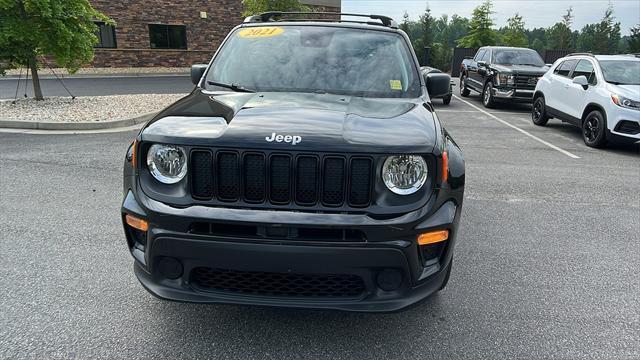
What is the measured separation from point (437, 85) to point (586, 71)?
7478 millimetres

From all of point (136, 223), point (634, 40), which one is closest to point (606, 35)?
point (634, 40)

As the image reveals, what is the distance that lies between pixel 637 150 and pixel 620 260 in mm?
6290

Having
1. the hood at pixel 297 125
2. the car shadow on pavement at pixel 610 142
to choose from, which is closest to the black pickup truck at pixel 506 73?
the car shadow on pavement at pixel 610 142

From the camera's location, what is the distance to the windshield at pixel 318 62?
3.43 meters

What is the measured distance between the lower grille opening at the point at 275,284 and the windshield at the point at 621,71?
8737 mm

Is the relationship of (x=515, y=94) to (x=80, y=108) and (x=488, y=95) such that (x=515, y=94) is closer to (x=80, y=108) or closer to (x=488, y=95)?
(x=488, y=95)

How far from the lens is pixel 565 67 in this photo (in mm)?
10430

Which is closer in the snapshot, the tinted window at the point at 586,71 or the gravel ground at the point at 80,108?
the tinted window at the point at 586,71

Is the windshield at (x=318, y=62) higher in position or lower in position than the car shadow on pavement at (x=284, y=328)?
higher

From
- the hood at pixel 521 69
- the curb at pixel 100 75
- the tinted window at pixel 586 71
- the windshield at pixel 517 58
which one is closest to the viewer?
the tinted window at pixel 586 71

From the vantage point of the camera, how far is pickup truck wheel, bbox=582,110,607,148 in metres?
8.64

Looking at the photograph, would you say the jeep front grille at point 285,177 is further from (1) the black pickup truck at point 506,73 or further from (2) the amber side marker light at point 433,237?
(1) the black pickup truck at point 506,73

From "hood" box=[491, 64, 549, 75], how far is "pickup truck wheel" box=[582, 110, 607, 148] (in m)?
4.29

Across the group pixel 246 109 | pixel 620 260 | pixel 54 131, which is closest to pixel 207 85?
pixel 246 109
